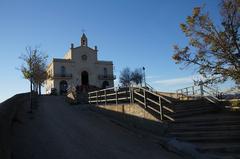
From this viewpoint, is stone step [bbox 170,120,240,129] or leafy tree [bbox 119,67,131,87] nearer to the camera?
stone step [bbox 170,120,240,129]

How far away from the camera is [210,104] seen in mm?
14727

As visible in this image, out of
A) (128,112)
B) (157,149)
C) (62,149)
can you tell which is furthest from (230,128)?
(62,149)

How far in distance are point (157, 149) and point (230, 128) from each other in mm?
3035

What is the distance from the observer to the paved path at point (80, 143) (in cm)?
824

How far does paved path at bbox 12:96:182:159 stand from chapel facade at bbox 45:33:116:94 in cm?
4256

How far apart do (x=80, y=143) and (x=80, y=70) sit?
49.8 meters

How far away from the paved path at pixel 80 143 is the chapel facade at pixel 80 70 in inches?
1676

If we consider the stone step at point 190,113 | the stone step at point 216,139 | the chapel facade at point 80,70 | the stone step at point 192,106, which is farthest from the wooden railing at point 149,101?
the chapel facade at point 80,70

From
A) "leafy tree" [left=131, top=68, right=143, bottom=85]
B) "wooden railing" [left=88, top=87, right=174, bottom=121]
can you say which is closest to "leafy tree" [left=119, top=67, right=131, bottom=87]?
"leafy tree" [left=131, top=68, right=143, bottom=85]

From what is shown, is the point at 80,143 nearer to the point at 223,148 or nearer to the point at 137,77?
the point at 223,148

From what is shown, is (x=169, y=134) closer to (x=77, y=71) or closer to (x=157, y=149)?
(x=157, y=149)

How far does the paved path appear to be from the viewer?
8.24 meters

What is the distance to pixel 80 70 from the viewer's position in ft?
193

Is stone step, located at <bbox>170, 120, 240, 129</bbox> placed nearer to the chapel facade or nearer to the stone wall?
the stone wall
